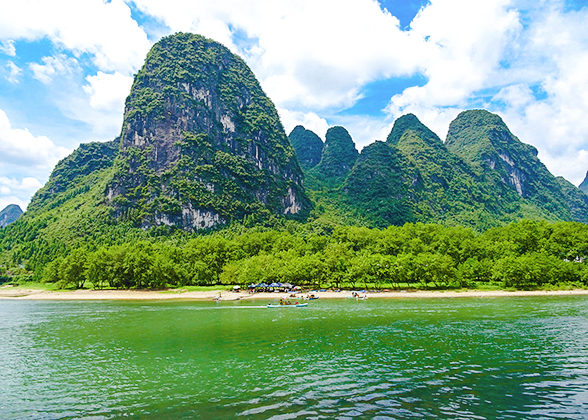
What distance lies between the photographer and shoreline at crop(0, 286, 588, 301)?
74.7 metres

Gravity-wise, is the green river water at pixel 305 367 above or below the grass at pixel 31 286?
below

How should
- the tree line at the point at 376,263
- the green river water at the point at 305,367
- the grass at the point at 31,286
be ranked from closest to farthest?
1. the green river water at the point at 305,367
2. the tree line at the point at 376,263
3. the grass at the point at 31,286

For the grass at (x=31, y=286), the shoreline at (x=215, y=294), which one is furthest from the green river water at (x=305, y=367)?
the grass at (x=31, y=286)

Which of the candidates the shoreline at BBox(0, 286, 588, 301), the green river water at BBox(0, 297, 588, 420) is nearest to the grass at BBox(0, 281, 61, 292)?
the shoreline at BBox(0, 286, 588, 301)

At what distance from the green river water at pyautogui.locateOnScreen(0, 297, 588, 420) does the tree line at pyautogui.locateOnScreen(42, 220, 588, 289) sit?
31348 millimetres

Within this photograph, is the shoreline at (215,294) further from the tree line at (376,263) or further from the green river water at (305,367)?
the green river water at (305,367)

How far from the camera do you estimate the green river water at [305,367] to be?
19.5 metres

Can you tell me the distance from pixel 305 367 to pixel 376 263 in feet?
211

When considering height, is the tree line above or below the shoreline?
above

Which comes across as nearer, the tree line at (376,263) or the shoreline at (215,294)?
the shoreline at (215,294)

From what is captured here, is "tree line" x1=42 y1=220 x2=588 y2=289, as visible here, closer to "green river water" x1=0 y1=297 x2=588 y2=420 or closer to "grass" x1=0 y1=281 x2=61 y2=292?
"grass" x1=0 y1=281 x2=61 y2=292

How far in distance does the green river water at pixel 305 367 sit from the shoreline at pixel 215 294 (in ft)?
78.5

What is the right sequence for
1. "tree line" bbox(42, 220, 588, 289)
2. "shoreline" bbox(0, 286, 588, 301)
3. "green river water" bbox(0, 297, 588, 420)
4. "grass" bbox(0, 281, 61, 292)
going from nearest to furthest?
"green river water" bbox(0, 297, 588, 420) < "shoreline" bbox(0, 286, 588, 301) < "tree line" bbox(42, 220, 588, 289) < "grass" bbox(0, 281, 61, 292)

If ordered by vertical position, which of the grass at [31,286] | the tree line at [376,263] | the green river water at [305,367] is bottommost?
the green river water at [305,367]
